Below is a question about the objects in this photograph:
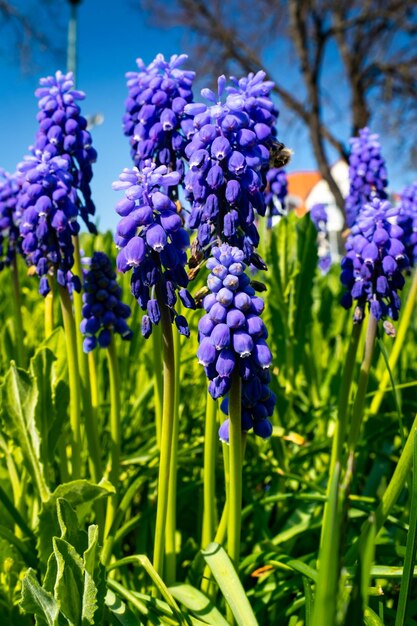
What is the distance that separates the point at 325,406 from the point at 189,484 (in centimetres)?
104

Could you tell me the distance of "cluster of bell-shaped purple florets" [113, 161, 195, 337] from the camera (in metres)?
1.80

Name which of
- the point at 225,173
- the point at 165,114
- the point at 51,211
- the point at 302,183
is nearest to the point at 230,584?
the point at 225,173

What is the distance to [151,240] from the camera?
5.87 ft

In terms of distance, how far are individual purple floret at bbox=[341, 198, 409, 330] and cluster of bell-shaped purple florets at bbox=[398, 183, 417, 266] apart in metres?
1.01

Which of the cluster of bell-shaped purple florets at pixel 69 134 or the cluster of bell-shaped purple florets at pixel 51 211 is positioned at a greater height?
the cluster of bell-shaped purple florets at pixel 69 134

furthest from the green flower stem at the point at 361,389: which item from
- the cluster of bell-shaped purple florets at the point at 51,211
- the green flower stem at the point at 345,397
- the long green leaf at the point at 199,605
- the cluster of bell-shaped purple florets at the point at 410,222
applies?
the cluster of bell-shaped purple florets at the point at 51,211

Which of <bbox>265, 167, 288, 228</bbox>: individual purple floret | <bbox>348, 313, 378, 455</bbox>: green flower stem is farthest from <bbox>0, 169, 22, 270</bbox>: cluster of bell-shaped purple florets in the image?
<bbox>348, 313, 378, 455</bbox>: green flower stem

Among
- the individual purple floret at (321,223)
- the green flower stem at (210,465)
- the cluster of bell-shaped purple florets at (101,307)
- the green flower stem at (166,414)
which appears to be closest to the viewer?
the green flower stem at (166,414)

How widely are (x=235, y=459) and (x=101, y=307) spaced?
1100mm

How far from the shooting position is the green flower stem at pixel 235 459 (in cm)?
188

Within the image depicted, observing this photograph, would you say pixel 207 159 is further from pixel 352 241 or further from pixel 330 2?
pixel 330 2

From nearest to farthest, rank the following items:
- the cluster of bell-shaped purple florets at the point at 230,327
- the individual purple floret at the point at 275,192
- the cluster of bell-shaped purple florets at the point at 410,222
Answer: the cluster of bell-shaped purple florets at the point at 230,327 → the cluster of bell-shaped purple florets at the point at 410,222 → the individual purple floret at the point at 275,192

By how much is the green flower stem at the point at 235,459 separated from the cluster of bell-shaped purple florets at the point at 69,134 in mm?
1262

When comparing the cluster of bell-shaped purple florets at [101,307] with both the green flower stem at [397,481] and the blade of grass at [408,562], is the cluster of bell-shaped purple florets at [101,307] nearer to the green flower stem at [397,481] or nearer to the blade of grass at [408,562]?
the green flower stem at [397,481]
